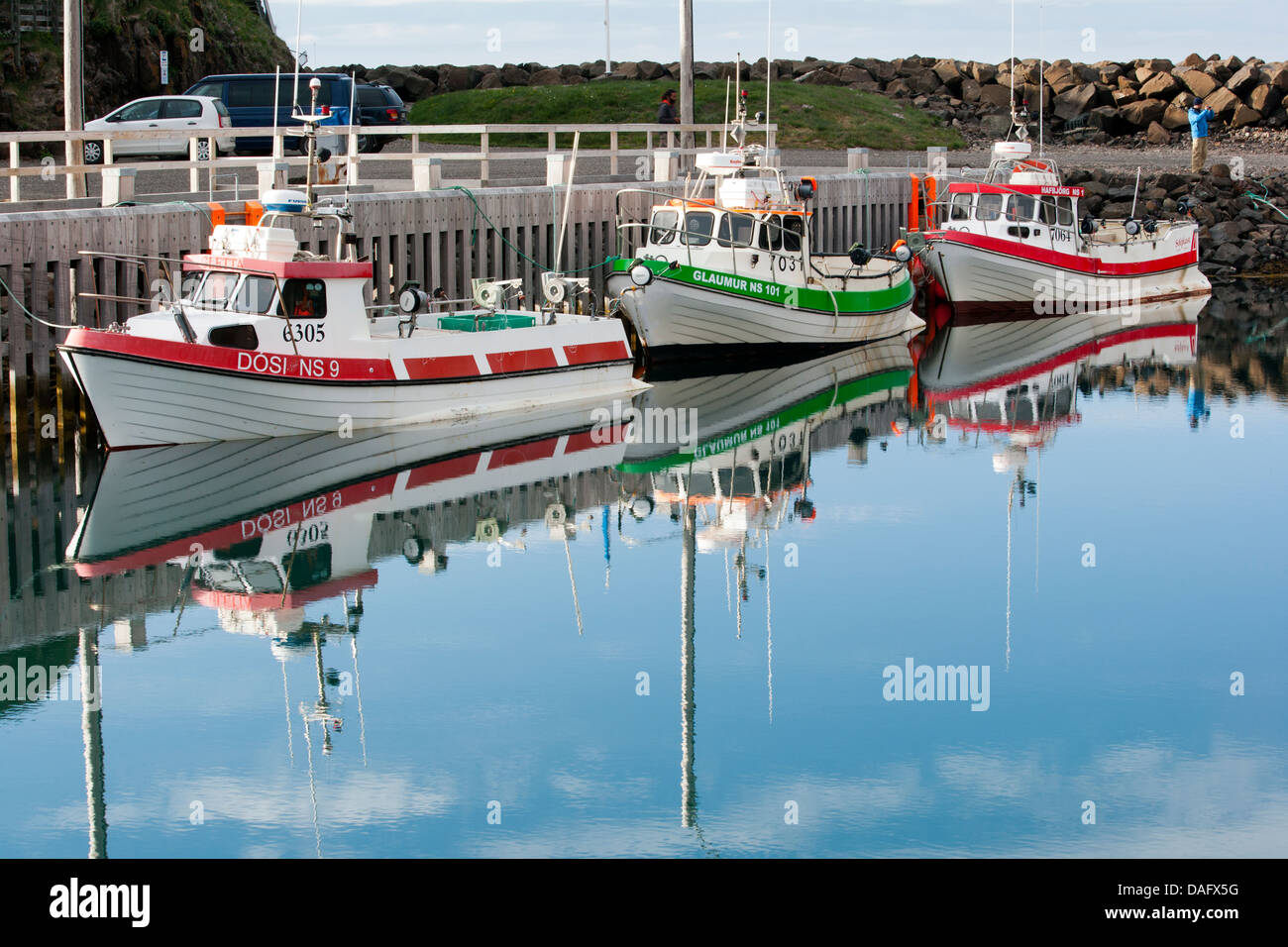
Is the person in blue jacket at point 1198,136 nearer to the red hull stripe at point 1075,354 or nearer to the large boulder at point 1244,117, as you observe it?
the red hull stripe at point 1075,354

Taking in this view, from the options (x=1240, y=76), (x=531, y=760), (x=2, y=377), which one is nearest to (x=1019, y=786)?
(x=531, y=760)

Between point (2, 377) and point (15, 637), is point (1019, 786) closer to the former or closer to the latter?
point (15, 637)

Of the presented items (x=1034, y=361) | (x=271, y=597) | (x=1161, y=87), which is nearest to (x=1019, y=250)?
(x=1034, y=361)

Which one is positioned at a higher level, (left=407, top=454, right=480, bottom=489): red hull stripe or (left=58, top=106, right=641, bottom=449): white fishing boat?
(left=58, top=106, right=641, bottom=449): white fishing boat

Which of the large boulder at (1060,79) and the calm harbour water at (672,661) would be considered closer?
the calm harbour water at (672,661)

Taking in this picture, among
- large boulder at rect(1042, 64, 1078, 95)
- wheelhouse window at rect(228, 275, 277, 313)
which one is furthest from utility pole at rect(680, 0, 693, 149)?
large boulder at rect(1042, 64, 1078, 95)

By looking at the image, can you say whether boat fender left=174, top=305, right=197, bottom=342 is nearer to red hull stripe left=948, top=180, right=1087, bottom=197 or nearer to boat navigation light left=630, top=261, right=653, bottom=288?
boat navigation light left=630, top=261, right=653, bottom=288

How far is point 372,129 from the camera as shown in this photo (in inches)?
944

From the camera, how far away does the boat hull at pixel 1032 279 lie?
29328 millimetres

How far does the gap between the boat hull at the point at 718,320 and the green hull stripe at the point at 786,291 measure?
0.02 metres

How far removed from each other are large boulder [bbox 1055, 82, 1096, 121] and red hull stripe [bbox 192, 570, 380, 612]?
147 ft

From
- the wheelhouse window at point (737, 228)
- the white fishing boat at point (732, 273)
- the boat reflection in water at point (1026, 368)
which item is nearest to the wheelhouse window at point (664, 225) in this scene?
the white fishing boat at point (732, 273)

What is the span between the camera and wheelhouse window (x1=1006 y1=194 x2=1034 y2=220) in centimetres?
2945

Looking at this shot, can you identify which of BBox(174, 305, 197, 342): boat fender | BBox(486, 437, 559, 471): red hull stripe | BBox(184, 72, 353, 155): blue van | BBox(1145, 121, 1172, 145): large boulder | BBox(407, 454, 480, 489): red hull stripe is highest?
BBox(1145, 121, 1172, 145): large boulder
